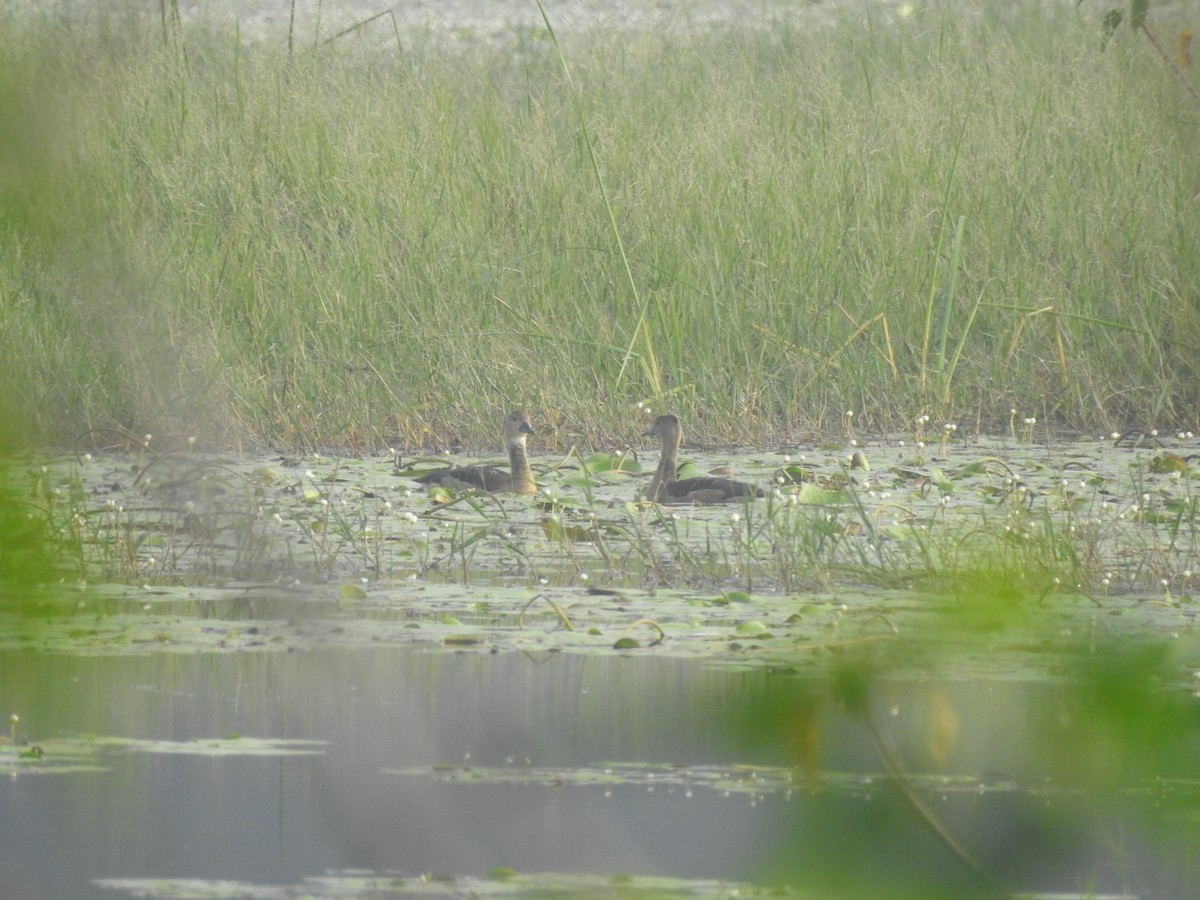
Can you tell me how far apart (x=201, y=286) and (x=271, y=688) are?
5.10 m

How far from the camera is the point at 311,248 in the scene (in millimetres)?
10070

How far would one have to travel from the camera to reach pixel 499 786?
1.32 metres

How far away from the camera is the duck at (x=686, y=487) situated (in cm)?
669

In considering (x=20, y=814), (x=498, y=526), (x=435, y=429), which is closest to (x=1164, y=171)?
(x=435, y=429)

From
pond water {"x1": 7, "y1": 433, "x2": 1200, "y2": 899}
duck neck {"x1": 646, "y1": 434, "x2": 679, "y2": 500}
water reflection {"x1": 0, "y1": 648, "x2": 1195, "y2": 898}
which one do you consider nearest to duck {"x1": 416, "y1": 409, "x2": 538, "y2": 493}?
pond water {"x1": 7, "y1": 433, "x2": 1200, "y2": 899}

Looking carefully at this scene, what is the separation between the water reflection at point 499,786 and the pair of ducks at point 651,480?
2.24 m

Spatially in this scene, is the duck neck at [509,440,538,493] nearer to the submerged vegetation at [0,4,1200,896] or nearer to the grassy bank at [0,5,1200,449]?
the submerged vegetation at [0,4,1200,896]

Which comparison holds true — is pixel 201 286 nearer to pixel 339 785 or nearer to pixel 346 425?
pixel 346 425

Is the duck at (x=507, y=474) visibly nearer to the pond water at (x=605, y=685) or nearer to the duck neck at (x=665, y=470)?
the pond water at (x=605, y=685)

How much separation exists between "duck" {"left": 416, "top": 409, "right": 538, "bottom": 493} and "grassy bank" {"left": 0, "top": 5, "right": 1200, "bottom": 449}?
87 cm

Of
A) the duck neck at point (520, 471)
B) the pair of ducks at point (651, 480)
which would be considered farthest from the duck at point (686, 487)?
the duck neck at point (520, 471)

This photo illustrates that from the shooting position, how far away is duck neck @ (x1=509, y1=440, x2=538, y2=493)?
23.1 ft

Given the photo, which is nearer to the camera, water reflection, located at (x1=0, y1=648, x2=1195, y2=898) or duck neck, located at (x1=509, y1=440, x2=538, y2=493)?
water reflection, located at (x1=0, y1=648, x2=1195, y2=898)

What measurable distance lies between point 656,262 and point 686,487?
92.7 inches
